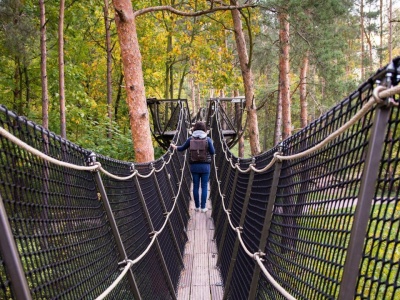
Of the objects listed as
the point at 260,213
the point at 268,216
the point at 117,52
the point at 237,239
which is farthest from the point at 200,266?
the point at 117,52

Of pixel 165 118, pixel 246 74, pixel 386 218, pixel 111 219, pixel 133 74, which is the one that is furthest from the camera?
pixel 165 118

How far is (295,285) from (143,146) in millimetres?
4136

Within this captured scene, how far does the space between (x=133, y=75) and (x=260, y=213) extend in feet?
11.7

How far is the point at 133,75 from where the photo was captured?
538 centimetres

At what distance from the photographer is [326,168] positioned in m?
1.47

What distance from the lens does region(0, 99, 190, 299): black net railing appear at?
1.10 metres

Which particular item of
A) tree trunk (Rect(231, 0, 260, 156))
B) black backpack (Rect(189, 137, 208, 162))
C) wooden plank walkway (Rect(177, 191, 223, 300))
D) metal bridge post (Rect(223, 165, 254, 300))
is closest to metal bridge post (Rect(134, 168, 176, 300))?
wooden plank walkway (Rect(177, 191, 223, 300))

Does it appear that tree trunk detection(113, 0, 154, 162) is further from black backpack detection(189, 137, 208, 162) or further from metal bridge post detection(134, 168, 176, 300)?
metal bridge post detection(134, 168, 176, 300)

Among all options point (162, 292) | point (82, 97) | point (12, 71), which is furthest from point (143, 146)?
point (12, 71)

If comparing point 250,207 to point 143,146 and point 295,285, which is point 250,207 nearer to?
point 295,285

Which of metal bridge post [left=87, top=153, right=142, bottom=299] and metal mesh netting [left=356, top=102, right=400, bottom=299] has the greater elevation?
metal mesh netting [left=356, top=102, right=400, bottom=299]

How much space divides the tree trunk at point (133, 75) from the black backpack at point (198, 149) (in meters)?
0.63

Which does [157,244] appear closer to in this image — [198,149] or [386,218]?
[386,218]

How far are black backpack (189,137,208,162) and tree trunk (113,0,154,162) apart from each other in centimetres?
63
